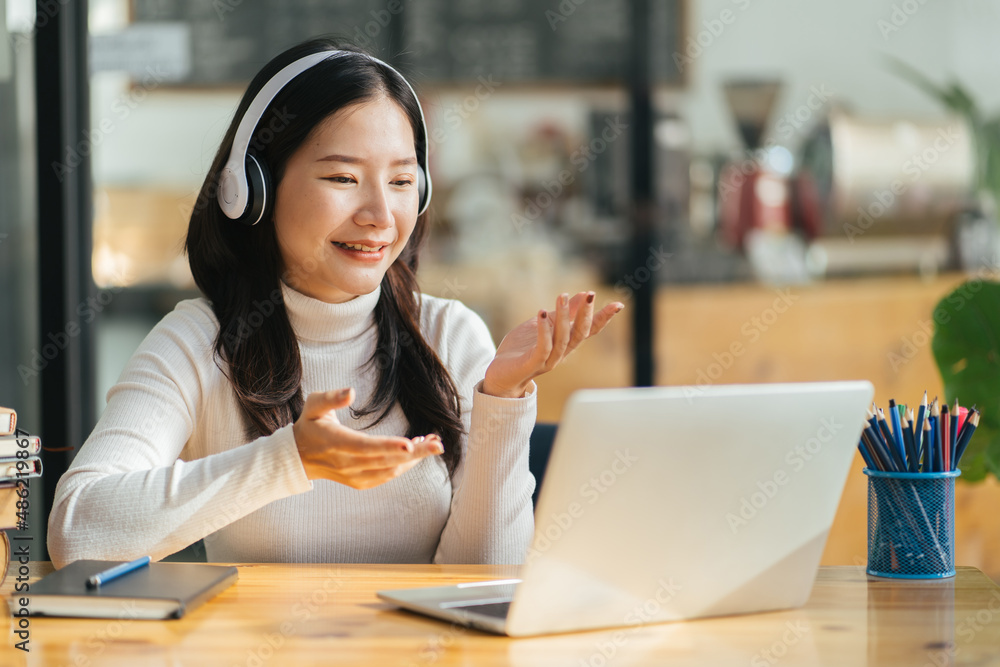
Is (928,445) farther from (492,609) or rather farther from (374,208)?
(374,208)

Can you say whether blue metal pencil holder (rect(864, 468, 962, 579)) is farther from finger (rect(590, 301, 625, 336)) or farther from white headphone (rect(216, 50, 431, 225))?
white headphone (rect(216, 50, 431, 225))

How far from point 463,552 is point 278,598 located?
0.40m

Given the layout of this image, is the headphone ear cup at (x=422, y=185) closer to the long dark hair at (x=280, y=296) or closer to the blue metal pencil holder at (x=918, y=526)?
the long dark hair at (x=280, y=296)

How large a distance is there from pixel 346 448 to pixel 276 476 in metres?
0.12

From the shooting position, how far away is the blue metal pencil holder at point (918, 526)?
98 cm

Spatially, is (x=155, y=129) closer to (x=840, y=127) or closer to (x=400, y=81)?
(x=400, y=81)

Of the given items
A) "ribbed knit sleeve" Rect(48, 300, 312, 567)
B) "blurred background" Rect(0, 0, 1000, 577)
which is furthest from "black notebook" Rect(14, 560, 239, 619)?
"blurred background" Rect(0, 0, 1000, 577)

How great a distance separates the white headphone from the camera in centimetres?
125

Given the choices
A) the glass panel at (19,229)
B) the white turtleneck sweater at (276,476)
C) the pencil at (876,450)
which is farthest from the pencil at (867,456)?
the glass panel at (19,229)

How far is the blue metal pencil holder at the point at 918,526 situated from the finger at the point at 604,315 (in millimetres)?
297

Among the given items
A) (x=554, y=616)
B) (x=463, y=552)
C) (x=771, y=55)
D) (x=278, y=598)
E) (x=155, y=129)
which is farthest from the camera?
(x=771, y=55)

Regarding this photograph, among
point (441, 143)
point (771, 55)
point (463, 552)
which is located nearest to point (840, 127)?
point (771, 55)

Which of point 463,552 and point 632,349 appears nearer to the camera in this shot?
point 463,552

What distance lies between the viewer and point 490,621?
2.59 ft
